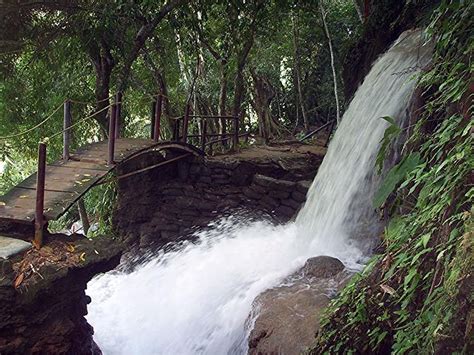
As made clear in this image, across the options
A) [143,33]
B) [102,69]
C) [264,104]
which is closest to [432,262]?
[143,33]

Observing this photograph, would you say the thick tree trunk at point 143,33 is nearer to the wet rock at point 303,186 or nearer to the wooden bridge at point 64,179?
the wooden bridge at point 64,179

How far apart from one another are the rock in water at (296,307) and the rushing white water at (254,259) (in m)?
0.27

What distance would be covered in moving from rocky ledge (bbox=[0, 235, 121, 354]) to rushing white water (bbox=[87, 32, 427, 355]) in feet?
3.10

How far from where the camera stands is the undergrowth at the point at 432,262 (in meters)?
2.02

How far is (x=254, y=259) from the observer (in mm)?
5816

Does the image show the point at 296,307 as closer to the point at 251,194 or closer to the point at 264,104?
the point at 251,194

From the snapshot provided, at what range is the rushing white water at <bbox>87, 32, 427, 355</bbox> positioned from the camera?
4758 mm

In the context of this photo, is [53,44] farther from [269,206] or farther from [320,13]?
[320,13]

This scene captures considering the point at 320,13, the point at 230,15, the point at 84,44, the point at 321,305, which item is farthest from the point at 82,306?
the point at 320,13

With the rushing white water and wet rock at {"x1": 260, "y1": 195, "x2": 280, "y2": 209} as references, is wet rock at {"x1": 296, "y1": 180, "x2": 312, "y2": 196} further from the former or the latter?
the rushing white water

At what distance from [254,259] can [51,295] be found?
2422mm

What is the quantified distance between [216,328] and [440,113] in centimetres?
272

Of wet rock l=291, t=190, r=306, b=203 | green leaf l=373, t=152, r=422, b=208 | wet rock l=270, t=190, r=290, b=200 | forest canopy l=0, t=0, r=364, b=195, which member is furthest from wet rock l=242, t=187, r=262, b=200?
green leaf l=373, t=152, r=422, b=208

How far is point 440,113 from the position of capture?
3590mm
